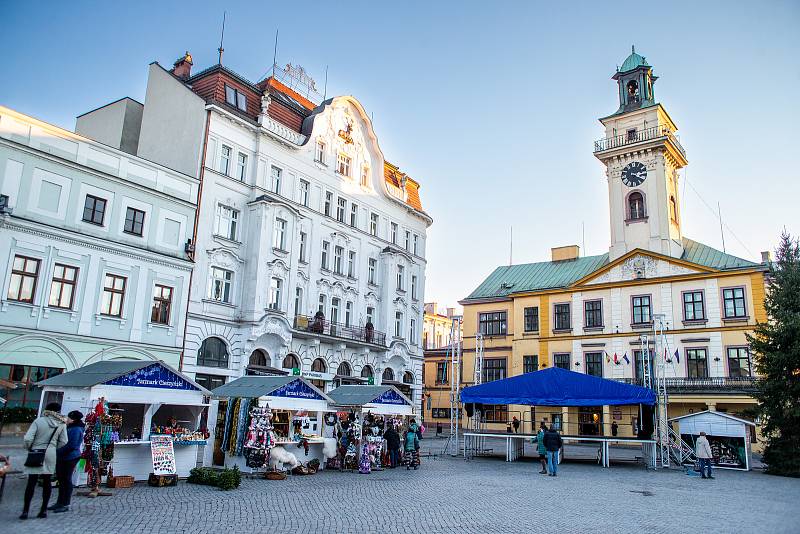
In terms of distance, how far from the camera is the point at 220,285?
3155 centimetres

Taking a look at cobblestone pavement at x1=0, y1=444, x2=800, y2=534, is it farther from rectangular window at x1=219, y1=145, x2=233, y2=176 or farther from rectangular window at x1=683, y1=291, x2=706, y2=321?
rectangular window at x1=683, y1=291, x2=706, y2=321

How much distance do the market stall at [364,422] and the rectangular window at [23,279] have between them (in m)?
12.2

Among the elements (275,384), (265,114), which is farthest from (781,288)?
(265,114)

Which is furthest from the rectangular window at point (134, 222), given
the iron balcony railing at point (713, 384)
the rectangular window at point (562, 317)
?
the rectangular window at point (562, 317)

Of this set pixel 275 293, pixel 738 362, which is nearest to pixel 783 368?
pixel 738 362

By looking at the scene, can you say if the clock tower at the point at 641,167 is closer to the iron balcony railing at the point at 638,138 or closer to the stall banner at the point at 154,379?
the iron balcony railing at the point at 638,138

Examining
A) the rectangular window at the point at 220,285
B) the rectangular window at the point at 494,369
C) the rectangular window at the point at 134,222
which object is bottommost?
the rectangular window at the point at 494,369

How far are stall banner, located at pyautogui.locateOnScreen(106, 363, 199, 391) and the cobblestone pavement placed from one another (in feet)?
8.75

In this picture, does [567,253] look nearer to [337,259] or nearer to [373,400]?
[337,259]

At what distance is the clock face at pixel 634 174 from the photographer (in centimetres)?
5103

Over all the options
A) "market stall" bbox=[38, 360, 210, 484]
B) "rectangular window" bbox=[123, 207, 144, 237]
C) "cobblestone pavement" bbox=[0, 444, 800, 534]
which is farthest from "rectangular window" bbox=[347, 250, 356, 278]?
"market stall" bbox=[38, 360, 210, 484]

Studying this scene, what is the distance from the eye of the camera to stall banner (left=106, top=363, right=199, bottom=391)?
17.0m

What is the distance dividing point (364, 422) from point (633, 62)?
143ft

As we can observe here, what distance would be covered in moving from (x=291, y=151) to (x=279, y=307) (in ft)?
29.0
